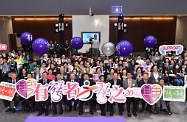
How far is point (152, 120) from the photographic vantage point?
557cm

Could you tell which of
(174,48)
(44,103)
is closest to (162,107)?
(174,48)

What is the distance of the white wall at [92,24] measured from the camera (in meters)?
12.6

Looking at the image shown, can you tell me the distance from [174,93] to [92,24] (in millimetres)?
7895

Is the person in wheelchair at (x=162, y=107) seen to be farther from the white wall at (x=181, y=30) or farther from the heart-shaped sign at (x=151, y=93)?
the white wall at (x=181, y=30)

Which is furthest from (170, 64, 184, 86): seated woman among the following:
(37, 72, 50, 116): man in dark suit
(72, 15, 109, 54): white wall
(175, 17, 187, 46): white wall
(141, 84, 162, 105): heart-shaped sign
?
(175, 17, 187, 46): white wall

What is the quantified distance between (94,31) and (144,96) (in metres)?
7.67

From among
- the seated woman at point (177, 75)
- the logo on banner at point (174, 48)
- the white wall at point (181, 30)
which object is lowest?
the seated woman at point (177, 75)

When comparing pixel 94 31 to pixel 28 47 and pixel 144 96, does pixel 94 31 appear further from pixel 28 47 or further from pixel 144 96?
pixel 144 96

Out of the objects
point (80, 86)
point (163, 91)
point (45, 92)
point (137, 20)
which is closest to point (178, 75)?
point (163, 91)

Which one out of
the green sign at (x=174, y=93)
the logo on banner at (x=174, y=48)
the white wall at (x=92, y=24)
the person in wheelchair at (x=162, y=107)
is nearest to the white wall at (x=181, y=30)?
A: the white wall at (x=92, y=24)

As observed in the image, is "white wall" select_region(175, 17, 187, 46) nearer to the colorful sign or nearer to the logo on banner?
the logo on banner

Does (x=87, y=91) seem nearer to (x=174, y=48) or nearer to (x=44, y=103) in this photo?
(x=44, y=103)

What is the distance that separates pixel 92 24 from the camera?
41.5 feet

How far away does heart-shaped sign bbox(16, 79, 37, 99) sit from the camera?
568 cm
